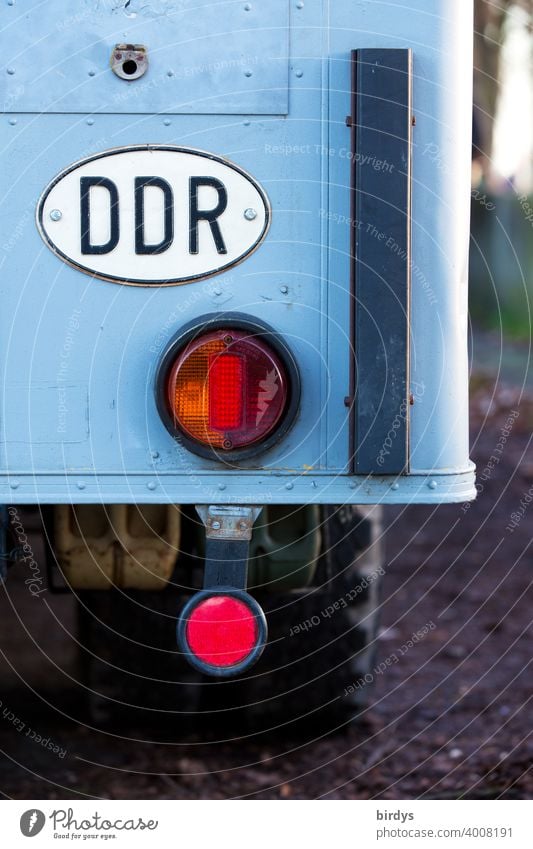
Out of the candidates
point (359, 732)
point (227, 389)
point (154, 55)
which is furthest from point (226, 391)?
point (359, 732)

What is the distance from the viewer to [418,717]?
3.98 meters

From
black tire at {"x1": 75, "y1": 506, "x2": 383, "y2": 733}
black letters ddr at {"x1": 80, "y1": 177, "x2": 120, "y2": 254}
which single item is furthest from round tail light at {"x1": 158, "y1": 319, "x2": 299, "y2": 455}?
black tire at {"x1": 75, "y1": 506, "x2": 383, "y2": 733}

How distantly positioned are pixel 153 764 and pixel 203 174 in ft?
7.09

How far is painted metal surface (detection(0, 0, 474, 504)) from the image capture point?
2158 mm

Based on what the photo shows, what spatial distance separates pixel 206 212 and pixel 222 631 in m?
0.83

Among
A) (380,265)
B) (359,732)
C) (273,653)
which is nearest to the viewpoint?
(380,265)

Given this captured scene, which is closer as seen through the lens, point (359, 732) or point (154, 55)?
point (154, 55)

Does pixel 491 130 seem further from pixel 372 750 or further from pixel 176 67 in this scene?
pixel 176 67

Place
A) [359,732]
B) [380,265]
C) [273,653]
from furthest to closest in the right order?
[359,732], [273,653], [380,265]

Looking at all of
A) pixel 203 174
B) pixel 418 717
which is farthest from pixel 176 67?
pixel 418 717

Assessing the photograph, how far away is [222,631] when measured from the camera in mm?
2176

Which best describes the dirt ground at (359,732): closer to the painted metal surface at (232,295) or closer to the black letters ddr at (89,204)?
the painted metal surface at (232,295)

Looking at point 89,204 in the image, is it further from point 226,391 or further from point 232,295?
point 226,391

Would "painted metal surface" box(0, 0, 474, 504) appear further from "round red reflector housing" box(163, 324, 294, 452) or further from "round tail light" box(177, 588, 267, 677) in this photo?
"round tail light" box(177, 588, 267, 677)
